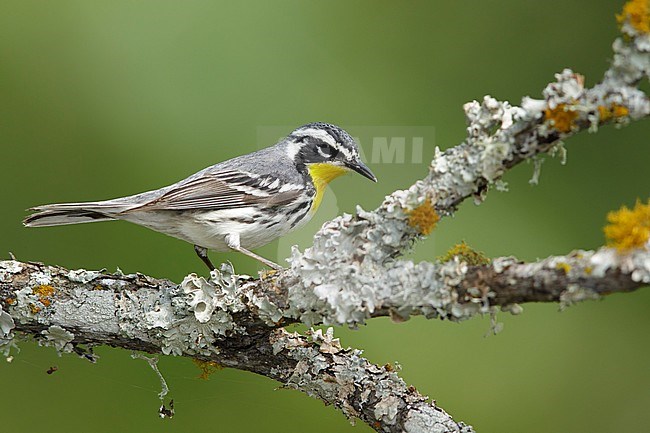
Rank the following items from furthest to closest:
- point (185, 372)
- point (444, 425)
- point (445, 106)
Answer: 1. point (445, 106)
2. point (185, 372)
3. point (444, 425)

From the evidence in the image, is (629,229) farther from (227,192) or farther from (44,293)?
(227,192)

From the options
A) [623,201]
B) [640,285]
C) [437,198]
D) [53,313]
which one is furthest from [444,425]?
[623,201]

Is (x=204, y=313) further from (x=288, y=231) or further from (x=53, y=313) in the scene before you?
(x=288, y=231)

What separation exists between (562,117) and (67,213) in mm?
1671

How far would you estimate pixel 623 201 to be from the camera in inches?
118

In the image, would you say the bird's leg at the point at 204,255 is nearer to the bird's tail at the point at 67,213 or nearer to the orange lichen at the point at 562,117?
the bird's tail at the point at 67,213

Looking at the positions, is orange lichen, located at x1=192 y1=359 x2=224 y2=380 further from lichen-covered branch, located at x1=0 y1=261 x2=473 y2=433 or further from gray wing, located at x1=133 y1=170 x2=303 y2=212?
gray wing, located at x1=133 y1=170 x2=303 y2=212

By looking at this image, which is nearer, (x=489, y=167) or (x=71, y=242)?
(x=489, y=167)

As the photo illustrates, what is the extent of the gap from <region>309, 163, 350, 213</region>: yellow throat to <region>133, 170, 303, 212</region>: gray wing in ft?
0.53

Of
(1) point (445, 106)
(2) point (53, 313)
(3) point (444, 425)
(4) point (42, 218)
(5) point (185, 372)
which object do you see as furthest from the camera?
(1) point (445, 106)

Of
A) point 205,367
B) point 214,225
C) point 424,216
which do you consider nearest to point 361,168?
point 214,225

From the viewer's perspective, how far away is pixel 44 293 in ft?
7.48

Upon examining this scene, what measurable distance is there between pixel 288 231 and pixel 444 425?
1096 millimetres

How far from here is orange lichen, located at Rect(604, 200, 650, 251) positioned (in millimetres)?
1438
